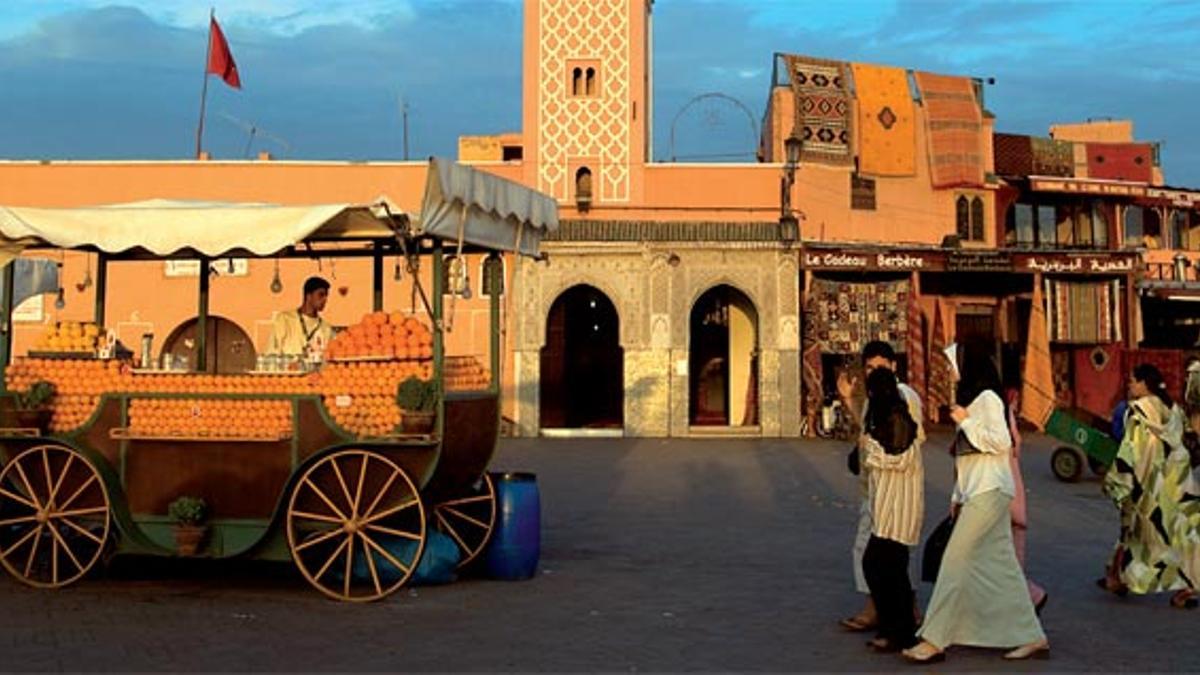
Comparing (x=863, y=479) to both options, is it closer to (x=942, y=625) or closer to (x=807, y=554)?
(x=942, y=625)

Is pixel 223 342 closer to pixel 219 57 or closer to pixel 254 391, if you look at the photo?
pixel 219 57

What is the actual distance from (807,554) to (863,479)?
9.48 feet

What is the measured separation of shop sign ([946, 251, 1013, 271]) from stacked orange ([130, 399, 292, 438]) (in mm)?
20953

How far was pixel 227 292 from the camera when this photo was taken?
26.4 meters

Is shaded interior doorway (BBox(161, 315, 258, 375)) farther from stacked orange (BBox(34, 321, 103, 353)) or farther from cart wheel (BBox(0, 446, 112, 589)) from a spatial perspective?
cart wheel (BBox(0, 446, 112, 589))

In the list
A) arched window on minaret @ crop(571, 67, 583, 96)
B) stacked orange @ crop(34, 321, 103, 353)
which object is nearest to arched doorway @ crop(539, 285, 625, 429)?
arched window on minaret @ crop(571, 67, 583, 96)

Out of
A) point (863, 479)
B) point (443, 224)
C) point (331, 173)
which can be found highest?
point (331, 173)

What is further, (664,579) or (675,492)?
(675,492)

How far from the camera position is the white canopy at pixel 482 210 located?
6965 millimetres

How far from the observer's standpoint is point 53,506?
24.2 feet

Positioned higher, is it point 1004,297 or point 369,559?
point 1004,297

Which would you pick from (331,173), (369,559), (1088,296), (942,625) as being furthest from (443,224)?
(1088,296)

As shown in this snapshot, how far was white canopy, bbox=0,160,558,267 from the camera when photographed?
23.4ft

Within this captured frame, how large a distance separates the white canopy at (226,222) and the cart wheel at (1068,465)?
10816 mm
